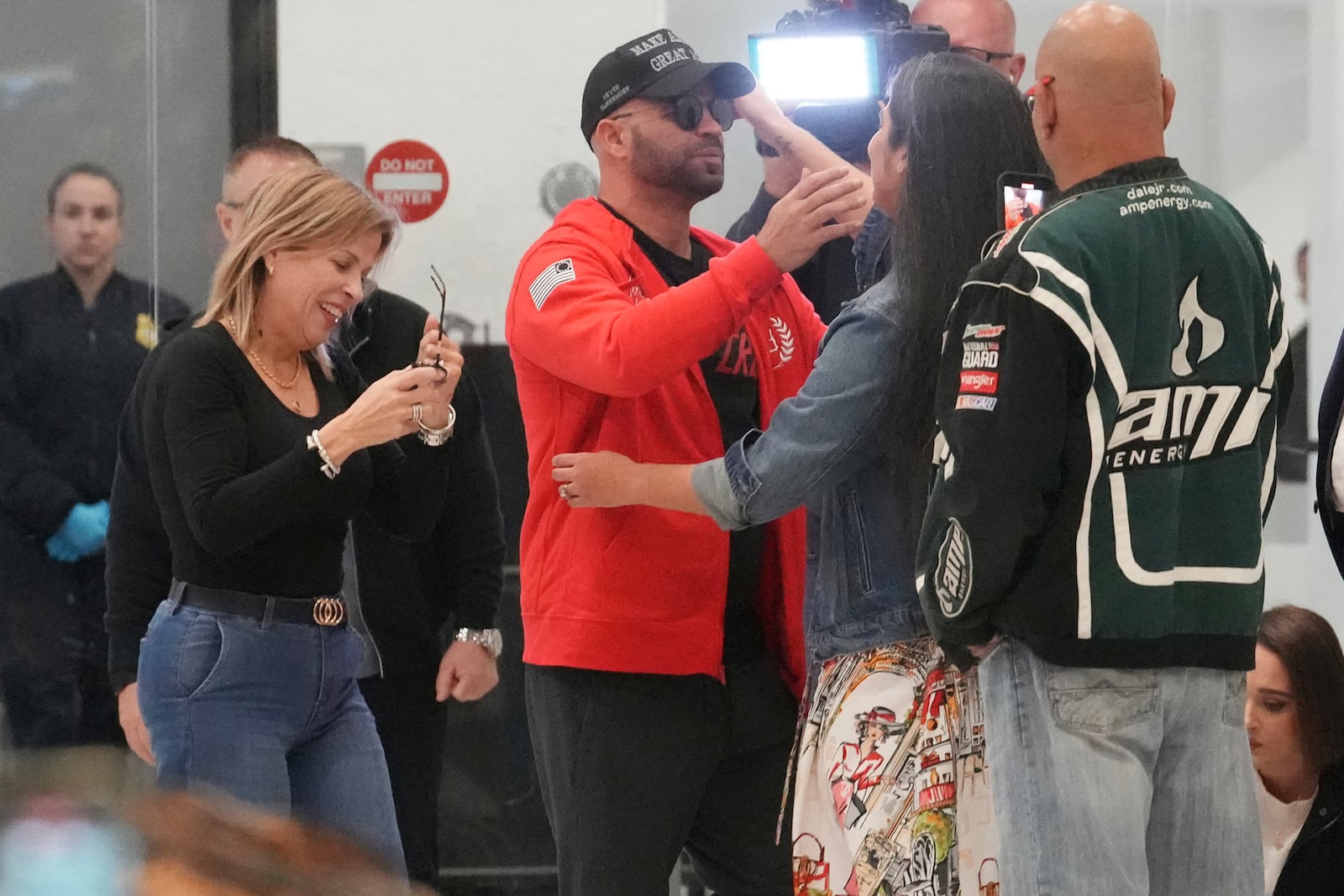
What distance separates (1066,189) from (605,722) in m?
0.96

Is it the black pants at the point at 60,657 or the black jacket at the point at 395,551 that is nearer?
the black jacket at the point at 395,551

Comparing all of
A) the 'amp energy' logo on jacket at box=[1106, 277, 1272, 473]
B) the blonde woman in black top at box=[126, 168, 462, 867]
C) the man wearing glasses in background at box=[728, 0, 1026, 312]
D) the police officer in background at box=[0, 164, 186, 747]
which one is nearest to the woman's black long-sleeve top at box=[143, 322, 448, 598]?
the blonde woman in black top at box=[126, 168, 462, 867]

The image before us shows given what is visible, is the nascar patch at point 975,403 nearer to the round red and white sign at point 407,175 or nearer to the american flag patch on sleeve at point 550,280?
the american flag patch on sleeve at point 550,280

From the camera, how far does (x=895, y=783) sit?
1.93 m

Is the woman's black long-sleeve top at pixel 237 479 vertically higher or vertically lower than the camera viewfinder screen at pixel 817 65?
lower

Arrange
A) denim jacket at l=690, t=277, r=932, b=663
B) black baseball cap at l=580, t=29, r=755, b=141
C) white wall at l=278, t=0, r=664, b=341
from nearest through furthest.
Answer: denim jacket at l=690, t=277, r=932, b=663, black baseball cap at l=580, t=29, r=755, b=141, white wall at l=278, t=0, r=664, b=341

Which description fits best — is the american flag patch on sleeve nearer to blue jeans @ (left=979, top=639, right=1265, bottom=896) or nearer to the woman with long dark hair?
the woman with long dark hair

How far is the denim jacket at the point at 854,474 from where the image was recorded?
2023 mm

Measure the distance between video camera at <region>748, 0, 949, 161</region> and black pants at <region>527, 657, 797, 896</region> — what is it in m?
0.91

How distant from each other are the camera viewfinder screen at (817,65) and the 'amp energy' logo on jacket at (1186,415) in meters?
1.08

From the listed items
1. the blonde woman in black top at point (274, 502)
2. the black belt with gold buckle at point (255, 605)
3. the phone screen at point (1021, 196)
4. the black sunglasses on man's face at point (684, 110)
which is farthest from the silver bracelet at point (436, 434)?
the phone screen at point (1021, 196)

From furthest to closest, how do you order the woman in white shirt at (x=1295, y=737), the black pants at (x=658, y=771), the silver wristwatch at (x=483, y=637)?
the silver wristwatch at (x=483, y=637) → the woman in white shirt at (x=1295, y=737) → the black pants at (x=658, y=771)

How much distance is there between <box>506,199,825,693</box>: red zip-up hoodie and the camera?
2.19 meters

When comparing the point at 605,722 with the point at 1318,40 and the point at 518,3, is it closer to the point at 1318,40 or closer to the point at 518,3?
the point at 518,3
